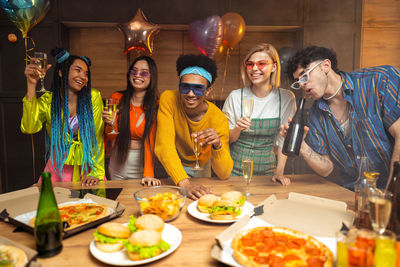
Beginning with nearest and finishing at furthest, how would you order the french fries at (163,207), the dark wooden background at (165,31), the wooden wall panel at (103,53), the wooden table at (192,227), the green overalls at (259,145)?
the wooden table at (192,227) < the french fries at (163,207) < the green overalls at (259,145) < the dark wooden background at (165,31) < the wooden wall panel at (103,53)

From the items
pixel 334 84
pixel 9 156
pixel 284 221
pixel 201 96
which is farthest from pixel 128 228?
pixel 9 156

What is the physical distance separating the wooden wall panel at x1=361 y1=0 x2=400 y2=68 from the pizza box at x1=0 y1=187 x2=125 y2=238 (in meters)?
4.00

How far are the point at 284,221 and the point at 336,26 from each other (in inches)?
144

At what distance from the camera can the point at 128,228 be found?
36.3 inches

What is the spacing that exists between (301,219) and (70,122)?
5.45ft

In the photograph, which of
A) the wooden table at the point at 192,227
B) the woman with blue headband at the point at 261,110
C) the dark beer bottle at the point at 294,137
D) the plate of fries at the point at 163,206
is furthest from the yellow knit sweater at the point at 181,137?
the plate of fries at the point at 163,206

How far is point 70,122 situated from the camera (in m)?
1.99

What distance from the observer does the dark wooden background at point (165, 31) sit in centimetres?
362

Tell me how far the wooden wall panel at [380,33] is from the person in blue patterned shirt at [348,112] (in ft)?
8.28

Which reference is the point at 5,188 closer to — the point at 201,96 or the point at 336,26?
the point at 201,96

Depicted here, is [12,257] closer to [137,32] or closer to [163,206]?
[163,206]

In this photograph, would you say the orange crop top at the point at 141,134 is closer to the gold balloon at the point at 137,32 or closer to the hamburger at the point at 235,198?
the hamburger at the point at 235,198

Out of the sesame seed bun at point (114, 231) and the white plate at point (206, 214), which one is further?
the white plate at point (206, 214)

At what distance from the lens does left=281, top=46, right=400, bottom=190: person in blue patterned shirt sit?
5.71ft
